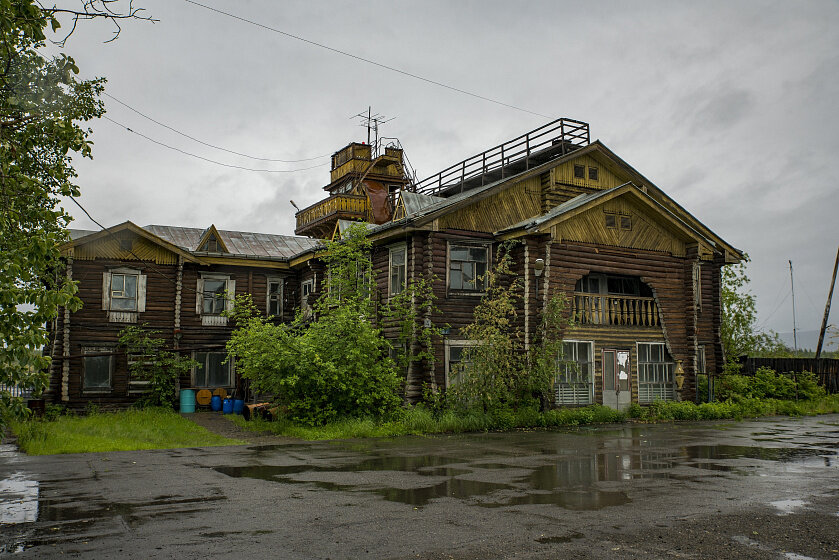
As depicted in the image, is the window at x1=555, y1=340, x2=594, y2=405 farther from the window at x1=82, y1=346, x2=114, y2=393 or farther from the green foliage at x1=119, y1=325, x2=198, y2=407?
the window at x1=82, y1=346, x2=114, y2=393

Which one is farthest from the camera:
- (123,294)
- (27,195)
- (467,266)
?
(123,294)

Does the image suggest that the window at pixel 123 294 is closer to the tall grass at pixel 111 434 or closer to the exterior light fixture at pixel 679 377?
the tall grass at pixel 111 434

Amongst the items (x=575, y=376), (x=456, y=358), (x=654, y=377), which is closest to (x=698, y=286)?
(x=654, y=377)

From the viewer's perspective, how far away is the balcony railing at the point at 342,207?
114 ft

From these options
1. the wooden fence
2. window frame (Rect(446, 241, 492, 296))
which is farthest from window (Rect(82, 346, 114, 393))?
the wooden fence

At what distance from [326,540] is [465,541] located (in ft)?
4.96

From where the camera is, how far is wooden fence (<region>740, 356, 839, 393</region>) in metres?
29.2

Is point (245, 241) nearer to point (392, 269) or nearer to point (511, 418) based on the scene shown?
point (392, 269)

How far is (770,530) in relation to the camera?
25.9 feet

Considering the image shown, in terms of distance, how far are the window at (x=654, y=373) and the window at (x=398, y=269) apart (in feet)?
29.3

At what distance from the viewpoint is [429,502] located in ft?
31.5

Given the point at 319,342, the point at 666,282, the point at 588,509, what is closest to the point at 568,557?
the point at 588,509

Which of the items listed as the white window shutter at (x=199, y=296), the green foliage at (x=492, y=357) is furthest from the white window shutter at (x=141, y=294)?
the green foliage at (x=492, y=357)

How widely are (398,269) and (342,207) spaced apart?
11.9 meters
